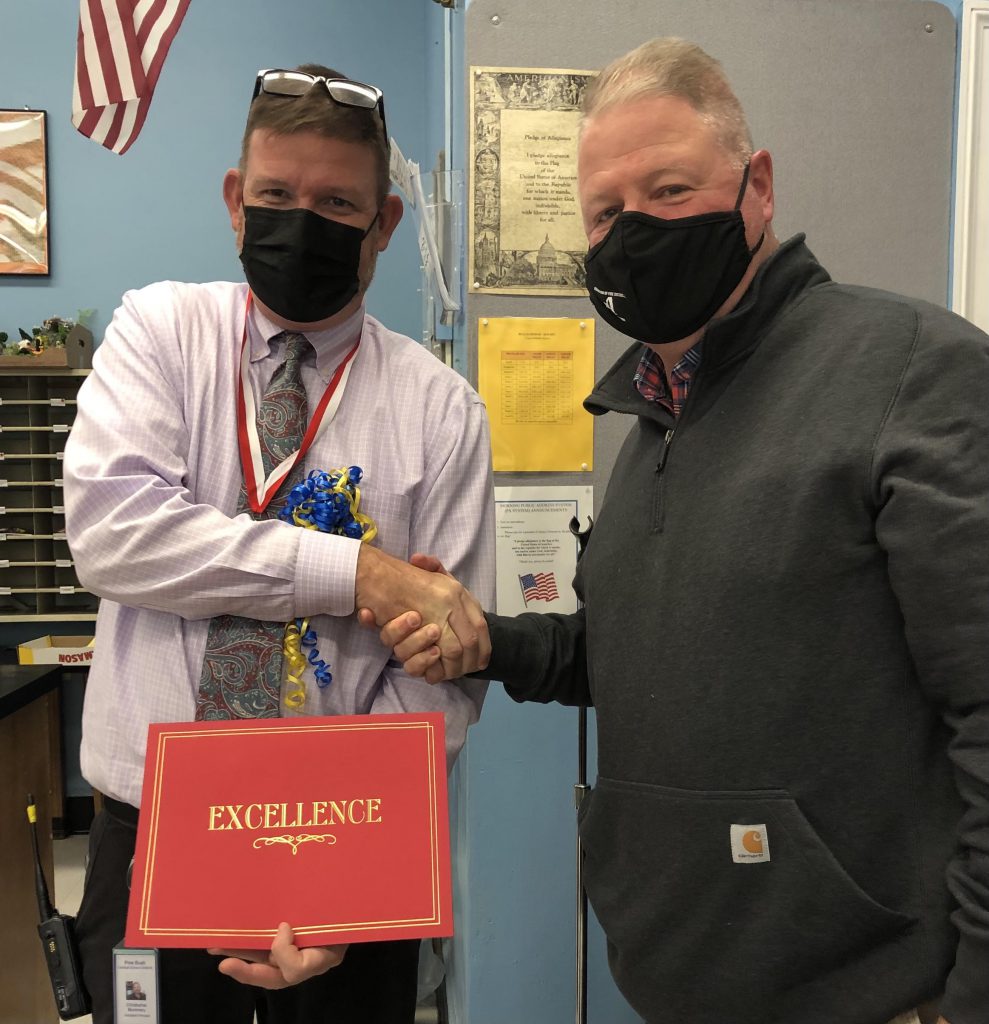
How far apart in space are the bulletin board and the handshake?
934 mm

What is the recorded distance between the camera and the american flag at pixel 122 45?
5.66 ft

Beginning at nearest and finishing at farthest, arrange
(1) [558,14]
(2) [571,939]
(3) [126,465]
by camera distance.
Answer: (3) [126,465] → (1) [558,14] → (2) [571,939]

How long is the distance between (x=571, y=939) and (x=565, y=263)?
1713 mm

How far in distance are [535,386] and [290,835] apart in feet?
4.49

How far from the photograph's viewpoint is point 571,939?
2.18 metres

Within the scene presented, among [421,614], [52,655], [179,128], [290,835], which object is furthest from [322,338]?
[179,128]

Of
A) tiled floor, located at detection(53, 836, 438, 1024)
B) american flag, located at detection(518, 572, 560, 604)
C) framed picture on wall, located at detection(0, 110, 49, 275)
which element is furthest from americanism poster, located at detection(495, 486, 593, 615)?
framed picture on wall, located at detection(0, 110, 49, 275)

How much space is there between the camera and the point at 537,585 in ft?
7.14

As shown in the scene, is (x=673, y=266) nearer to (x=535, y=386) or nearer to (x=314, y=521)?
(x=314, y=521)

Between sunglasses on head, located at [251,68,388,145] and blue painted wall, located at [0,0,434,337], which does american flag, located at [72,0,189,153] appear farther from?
blue painted wall, located at [0,0,434,337]

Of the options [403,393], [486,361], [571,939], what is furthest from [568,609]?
[403,393]

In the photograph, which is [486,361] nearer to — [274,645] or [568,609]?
[568,609]

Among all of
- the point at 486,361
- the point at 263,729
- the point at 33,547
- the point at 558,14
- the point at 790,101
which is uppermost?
the point at 558,14

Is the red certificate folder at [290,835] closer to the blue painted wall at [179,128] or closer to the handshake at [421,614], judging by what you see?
the handshake at [421,614]
